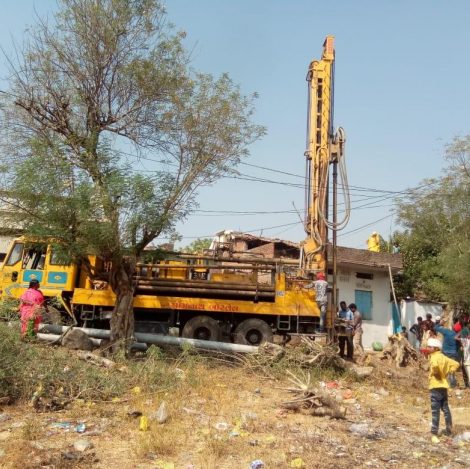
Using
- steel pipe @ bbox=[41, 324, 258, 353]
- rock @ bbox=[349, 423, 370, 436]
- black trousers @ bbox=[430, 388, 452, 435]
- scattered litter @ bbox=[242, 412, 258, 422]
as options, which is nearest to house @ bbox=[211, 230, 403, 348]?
steel pipe @ bbox=[41, 324, 258, 353]

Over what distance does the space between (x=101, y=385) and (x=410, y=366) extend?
757cm

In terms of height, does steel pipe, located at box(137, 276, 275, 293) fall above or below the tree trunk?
above

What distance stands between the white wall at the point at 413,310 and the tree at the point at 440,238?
523mm

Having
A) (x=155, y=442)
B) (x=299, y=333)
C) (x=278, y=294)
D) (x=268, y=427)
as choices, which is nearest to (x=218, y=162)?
(x=278, y=294)

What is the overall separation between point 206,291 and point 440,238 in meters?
11.6

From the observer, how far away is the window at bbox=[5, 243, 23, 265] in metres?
12.3

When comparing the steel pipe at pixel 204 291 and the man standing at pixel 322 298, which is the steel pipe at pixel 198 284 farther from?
the man standing at pixel 322 298

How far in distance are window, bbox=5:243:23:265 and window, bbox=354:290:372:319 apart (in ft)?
39.1

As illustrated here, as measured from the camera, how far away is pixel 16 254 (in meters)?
12.3

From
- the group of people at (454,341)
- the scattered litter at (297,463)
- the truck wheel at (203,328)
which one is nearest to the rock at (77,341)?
the truck wheel at (203,328)

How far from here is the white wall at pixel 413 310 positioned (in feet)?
64.7

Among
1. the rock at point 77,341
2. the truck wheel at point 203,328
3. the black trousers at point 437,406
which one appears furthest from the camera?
the truck wheel at point 203,328

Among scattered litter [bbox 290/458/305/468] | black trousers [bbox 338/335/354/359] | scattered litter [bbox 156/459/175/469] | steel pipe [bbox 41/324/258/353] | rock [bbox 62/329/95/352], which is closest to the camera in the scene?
scattered litter [bbox 156/459/175/469]

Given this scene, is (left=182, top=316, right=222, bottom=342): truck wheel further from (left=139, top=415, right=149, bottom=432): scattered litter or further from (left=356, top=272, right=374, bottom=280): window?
(left=356, top=272, right=374, bottom=280): window
